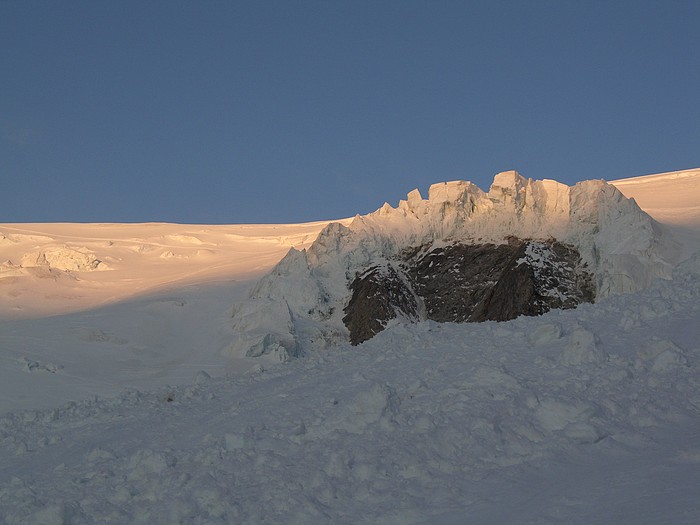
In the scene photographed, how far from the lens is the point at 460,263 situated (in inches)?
1158

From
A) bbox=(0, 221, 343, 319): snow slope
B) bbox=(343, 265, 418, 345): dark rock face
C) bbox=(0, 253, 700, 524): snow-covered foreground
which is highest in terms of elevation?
bbox=(0, 221, 343, 319): snow slope

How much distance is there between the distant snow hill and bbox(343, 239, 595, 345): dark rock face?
0.14 feet

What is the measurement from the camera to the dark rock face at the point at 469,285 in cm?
2639

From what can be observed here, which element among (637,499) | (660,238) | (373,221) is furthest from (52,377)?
(637,499)

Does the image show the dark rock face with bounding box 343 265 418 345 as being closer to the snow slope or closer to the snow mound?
the snow slope

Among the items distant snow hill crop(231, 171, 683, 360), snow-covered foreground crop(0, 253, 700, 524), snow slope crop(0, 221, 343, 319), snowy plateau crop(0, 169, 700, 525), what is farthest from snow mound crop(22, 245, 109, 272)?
snow-covered foreground crop(0, 253, 700, 524)

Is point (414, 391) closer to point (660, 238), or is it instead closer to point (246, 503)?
point (246, 503)

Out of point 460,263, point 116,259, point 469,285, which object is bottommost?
point 469,285

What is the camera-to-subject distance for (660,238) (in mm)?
26328

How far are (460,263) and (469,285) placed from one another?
4.06 feet

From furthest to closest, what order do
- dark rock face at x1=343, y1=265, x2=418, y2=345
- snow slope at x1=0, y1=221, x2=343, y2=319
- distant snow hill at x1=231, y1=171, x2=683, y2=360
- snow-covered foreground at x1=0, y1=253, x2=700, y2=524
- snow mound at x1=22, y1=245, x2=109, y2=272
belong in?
snow mound at x1=22, y1=245, x2=109, y2=272 < snow slope at x1=0, y1=221, x2=343, y2=319 < dark rock face at x1=343, y1=265, x2=418, y2=345 < distant snow hill at x1=231, y1=171, x2=683, y2=360 < snow-covered foreground at x1=0, y1=253, x2=700, y2=524

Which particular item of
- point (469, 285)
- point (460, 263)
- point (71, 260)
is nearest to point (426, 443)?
point (469, 285)

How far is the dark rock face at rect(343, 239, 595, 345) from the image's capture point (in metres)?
26.4

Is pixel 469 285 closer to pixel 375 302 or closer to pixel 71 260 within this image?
pixel 375 302
